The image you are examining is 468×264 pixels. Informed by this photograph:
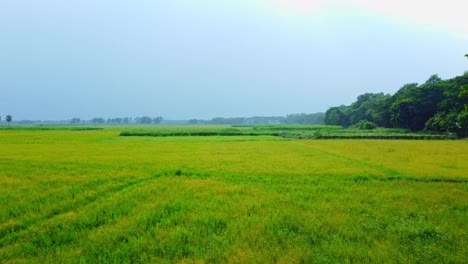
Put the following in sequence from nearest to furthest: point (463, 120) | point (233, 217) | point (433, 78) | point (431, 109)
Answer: point (233, 217) < point (463, 120) < point (431, 109) < point (433, 78)

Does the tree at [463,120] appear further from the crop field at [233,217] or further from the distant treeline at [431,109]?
the crop field at [233,217]

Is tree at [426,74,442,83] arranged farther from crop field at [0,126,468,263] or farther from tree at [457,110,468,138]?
crop field at [0,126,468,263]

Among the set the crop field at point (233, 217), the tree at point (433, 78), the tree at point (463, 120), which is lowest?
the crop field at point (233, 217)

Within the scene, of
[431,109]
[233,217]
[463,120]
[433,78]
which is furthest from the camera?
[433,78]

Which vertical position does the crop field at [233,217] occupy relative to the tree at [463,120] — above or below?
below

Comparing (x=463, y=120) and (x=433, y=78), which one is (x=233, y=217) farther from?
(x=433, y=78)

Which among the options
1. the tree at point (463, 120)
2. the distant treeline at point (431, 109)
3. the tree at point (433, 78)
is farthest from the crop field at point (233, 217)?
the tree at point (433, 78)

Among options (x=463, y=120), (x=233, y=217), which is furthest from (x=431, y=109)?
(x=233, y=217)

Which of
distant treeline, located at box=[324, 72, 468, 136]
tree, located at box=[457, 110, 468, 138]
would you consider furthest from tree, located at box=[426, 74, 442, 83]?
tree, located at box=[457, 110, 468, 138]

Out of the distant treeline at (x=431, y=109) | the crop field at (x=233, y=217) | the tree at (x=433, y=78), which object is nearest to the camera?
the crop field at (x=233, y=217)

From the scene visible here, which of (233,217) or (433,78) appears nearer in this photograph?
(233,217)

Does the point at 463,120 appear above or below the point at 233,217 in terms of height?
above

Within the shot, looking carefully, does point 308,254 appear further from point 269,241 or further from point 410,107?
point 410,107

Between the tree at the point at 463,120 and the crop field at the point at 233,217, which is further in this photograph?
the tree at the point at 463,120
